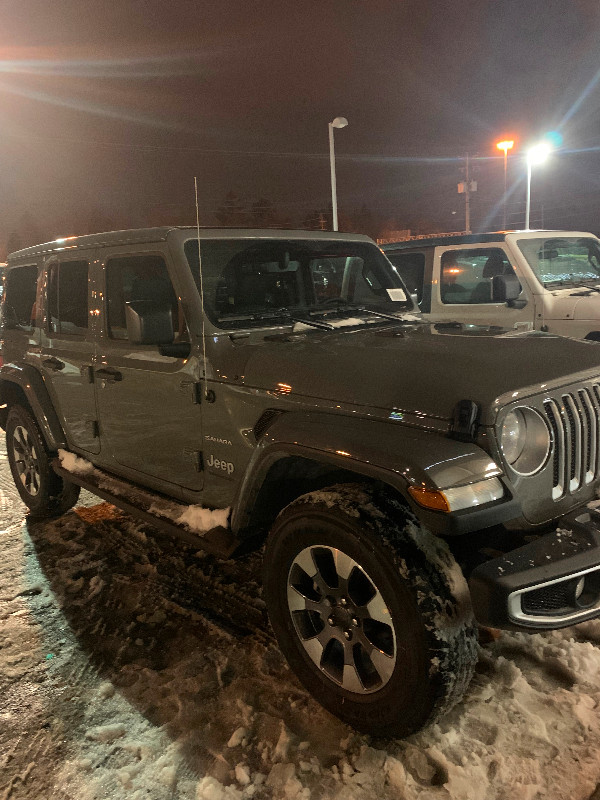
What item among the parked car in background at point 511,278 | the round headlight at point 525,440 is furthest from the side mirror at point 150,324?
the parked car in background at point 511,278

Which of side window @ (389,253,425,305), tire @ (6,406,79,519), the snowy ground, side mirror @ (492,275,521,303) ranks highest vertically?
side window @ (389,253,425,305)

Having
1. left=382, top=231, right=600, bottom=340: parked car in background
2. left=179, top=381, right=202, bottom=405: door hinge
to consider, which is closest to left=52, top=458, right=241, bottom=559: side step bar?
left=179, top=381, right=202, bottom=405: door hinge

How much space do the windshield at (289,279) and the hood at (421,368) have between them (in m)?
0.35

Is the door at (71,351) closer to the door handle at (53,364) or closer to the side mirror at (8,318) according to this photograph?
the door handle at (53,364)

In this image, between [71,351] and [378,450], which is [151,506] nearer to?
[71,351]

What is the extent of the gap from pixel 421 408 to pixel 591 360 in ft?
2.96

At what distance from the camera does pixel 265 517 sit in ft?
9.54

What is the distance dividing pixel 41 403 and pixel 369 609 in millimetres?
3247

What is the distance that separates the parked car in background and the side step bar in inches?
160

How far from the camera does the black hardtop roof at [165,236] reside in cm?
343

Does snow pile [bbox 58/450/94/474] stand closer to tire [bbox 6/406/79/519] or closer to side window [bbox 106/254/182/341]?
tire [bbox 6/406/79/519]

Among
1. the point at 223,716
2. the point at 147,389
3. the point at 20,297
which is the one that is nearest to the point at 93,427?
the point at 147,389

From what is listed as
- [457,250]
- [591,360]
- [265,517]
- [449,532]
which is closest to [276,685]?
[265,517]

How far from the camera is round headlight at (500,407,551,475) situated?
226cm
